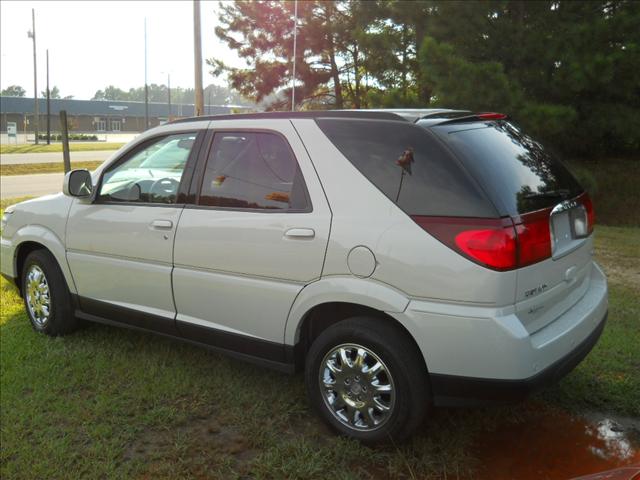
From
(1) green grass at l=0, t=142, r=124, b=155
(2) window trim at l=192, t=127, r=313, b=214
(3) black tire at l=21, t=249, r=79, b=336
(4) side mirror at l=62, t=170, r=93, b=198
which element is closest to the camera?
(2) window trim at l=192, t=127, r=313, b=214

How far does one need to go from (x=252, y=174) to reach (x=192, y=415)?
1.47 metres

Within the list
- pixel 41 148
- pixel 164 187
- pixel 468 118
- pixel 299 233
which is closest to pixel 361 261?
pixel 299 233

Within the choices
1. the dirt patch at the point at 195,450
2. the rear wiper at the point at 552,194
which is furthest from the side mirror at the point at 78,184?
the rear wiper at the point at 552,194

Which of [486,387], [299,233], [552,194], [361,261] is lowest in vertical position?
[486,387]

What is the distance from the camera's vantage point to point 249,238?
3461 mm

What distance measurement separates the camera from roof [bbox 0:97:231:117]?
234 feet

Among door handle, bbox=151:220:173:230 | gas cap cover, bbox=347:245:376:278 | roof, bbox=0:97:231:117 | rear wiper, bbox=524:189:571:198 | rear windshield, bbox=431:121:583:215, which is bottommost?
gas cap cover, bbox=347:245:376:278

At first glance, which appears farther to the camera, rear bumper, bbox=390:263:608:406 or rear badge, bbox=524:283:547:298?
rear badge, bbox=524:283:547:298

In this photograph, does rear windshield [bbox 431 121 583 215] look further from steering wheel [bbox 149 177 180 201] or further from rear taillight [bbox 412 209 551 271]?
steering wheel [bbox 149 177 180 201]

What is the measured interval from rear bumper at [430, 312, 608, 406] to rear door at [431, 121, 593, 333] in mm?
229

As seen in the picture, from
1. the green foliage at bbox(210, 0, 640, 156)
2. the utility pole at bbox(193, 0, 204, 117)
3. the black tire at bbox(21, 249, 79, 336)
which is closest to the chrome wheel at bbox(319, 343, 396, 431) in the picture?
the black tire at bbox(21, 249, 79, 336)

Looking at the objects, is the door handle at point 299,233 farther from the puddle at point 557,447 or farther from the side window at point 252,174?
the puddle at point 557,447

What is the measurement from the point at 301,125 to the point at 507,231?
1346 mm

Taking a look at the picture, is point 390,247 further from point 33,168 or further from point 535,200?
point 33,168
